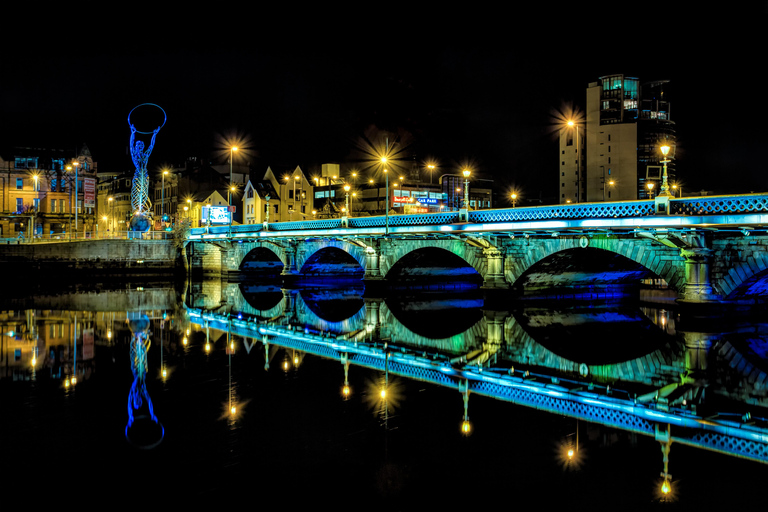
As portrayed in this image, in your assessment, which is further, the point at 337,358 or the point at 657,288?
the point at 657,288

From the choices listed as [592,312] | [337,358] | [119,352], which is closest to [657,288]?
[592,312]

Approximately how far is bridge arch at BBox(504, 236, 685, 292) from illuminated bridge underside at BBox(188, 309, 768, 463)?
50.4ft

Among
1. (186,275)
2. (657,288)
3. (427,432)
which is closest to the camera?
(427,432)

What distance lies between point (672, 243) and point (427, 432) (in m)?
20.5

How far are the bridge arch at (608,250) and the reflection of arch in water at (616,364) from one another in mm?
6586

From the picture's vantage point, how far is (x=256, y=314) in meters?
34.8

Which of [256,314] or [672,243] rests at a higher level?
[672,243]

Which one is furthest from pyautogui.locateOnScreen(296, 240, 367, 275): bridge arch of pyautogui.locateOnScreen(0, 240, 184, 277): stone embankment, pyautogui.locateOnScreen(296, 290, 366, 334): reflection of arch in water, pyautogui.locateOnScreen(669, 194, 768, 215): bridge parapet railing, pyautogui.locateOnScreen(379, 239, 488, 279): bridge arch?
pyautogui.locateOnScreen(669, 194, 768, 215): bridge parapet railing

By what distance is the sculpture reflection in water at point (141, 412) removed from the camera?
1216cm

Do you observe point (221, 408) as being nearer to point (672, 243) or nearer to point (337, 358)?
point (337, 358)

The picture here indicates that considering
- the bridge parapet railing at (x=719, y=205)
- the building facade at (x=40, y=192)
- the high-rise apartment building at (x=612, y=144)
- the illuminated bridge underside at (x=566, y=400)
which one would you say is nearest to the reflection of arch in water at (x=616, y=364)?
the illuminated bridge underside at (x=566, y=400)

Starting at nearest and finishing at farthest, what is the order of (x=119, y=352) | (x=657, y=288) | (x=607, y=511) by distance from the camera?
(x=607, y=511) → (x=119, y=352) → (x=657, y=288)

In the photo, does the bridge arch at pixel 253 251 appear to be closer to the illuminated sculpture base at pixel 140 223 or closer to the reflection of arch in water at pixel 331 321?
the illuminated sculpture base at pixel 140 223

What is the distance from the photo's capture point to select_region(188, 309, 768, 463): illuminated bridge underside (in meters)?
12.2
